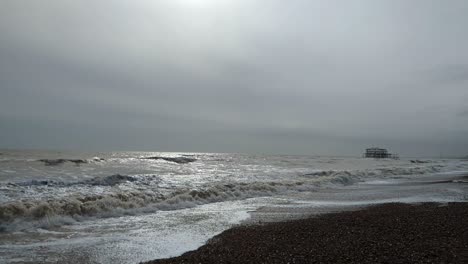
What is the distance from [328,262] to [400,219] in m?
6.20

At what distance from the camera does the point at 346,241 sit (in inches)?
361

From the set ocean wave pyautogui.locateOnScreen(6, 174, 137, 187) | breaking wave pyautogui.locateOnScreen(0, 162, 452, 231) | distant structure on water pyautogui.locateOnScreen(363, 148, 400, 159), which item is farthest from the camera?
distant structure on water pyautogui.locateOnScreen(363, 148, 400, 159)

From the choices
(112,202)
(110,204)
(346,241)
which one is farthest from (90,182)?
(346,241)

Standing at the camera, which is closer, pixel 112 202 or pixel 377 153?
pixel 112 202

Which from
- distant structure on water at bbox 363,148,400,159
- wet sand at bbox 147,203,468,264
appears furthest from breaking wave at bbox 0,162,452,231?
distant structure on water at bbox 363,148,400,159

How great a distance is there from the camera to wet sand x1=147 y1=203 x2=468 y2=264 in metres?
7.72

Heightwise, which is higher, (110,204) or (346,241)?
(346,241)

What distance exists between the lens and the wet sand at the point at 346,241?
7719 mm

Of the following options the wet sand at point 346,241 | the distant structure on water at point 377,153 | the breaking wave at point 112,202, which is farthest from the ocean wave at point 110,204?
the distant structure on water at point 377,153

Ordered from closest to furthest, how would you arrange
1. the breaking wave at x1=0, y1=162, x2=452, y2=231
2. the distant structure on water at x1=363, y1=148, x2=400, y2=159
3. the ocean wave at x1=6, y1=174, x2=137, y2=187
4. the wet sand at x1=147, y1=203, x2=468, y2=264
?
the wet sand at x1=147, y1=203, x2=468, y2=264 → the breaking wave at x1=0, y1=162, x2=452, y2=231 → the ocean wave at x1=6, y1=174, x2=137, y2=187 → the distant structure on water at x1=363, y1=148, x2=400, y2=159

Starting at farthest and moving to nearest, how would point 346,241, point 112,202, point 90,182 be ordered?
point 90,182 < point 112,202 < point 346,241

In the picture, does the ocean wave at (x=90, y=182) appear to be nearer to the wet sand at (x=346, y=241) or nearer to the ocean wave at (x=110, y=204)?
the ocean wave at (x=110, y=204)

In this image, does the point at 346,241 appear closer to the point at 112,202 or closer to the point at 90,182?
the point at 112,202

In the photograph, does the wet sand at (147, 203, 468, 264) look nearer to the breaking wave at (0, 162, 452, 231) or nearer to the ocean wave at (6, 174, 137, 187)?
the breaking wave at (0, 162, 452, 231)
